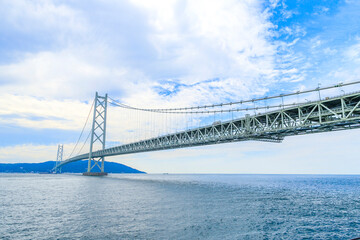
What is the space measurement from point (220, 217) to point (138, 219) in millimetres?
6511

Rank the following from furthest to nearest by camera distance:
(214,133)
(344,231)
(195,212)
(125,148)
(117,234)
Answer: (125,148) < (214,133) < (195,212) < (344,231) < (117,234)

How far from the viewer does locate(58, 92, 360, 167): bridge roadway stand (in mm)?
24641

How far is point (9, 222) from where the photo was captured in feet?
54.0

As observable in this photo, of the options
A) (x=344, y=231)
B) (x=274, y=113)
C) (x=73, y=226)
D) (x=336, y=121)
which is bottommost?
(x=344, y=231)

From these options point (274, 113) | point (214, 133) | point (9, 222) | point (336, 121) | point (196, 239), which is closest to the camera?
point (196, 239)

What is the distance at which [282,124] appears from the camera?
1206 inches

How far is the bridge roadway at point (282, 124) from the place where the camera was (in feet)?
80.8

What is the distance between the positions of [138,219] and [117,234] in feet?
11.6

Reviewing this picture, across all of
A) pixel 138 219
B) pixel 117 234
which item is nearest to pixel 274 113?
pixel 138 219

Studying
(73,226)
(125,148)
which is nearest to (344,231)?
(73,226)

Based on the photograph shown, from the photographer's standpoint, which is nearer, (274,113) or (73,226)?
(73,226)

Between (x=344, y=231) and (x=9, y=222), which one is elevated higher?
(x=9, y=222)

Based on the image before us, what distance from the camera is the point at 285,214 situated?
19.2 metres

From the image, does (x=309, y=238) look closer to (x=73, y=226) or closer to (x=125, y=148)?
(x=73, y=226)
